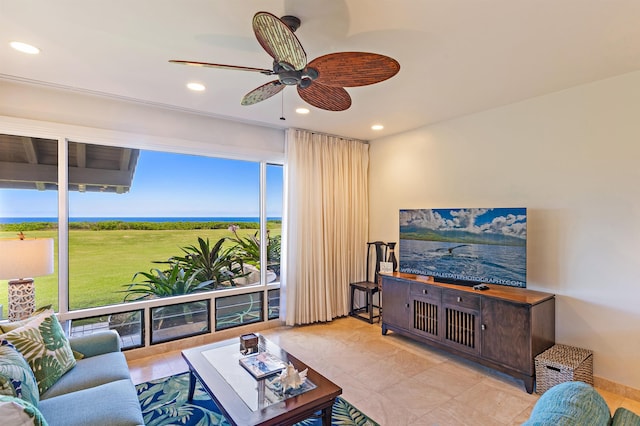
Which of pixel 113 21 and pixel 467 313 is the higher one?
pixel 113 21

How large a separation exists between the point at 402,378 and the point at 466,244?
1493mm

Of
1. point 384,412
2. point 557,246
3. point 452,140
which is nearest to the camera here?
point 384,412

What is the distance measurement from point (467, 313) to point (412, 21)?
2.62 m

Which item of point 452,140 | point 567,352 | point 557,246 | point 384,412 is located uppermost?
point 452,140

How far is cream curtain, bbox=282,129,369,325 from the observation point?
13.9 feet

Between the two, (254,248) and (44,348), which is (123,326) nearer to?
(44,348)

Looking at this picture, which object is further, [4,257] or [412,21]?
[4,257]

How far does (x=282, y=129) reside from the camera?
432cm

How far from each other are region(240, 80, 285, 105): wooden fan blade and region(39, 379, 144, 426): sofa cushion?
1.96 m

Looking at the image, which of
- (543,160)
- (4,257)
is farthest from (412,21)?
(4,257)

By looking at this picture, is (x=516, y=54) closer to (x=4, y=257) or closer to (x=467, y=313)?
(x=467, y=313)

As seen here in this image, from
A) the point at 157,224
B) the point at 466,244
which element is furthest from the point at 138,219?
the point at 466,244

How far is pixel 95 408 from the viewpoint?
5.61 ft

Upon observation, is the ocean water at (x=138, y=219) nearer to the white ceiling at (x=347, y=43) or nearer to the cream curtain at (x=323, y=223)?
the cream curtain at (x=323, y=223)
